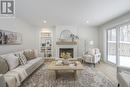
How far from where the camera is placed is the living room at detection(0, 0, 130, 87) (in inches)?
129

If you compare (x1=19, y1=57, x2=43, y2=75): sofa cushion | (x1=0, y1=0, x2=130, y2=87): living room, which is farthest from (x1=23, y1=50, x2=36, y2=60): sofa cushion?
(x1=19, y1=57, x2=43, y2=75): sofa cushion

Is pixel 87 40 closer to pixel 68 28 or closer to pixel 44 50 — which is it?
pixel 68 28

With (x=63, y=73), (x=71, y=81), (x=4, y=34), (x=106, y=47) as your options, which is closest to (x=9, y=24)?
(x=4, y=34)

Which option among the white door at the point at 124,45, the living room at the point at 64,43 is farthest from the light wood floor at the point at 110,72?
the white door at the point at 124,45

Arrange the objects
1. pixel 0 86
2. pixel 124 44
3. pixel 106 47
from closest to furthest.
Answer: pixel 0 86 < pixel 124 44 < pixel 106 47

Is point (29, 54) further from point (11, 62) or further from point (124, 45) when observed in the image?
point (124, 45)

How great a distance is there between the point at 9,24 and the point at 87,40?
5058 millimetres

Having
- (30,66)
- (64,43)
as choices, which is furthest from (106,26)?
(30,66)

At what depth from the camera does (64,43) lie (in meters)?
7.24

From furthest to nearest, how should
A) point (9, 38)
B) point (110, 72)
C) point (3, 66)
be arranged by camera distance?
point (110, 72), point (9, 38), point (3, 66)

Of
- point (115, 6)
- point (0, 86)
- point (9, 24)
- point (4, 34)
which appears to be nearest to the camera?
point (0, 86)

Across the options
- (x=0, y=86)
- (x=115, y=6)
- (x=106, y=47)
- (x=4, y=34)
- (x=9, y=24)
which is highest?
(x=115, y=6)

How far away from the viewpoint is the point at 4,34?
396 centimetres

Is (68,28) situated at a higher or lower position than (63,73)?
higher
